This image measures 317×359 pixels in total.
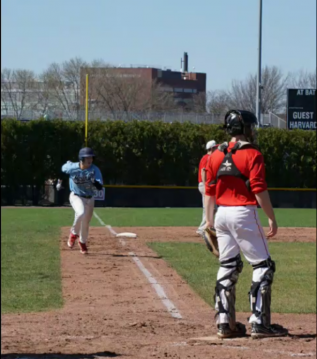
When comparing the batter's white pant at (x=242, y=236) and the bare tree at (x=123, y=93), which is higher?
the bare tree at (x=123, y=93)

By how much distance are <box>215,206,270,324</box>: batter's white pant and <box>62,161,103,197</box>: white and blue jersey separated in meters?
3.67

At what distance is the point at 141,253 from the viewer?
13.6 metres

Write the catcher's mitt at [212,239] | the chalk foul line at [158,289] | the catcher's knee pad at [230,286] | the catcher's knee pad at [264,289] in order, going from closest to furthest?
the catcher's knee pad at [264,289], the catcher's knee pad at [230,286], the catcher's mitt at [212,239], the chalk foul line at [158,289]

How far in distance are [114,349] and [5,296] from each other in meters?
3.43

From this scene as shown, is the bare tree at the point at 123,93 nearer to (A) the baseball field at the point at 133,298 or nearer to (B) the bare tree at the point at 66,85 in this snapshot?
(B) the bare tree at the point at 66,85

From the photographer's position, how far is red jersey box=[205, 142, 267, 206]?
19.1 ft

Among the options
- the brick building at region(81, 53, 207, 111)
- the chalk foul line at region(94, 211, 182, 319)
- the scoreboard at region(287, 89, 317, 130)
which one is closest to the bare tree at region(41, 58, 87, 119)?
the brick building at region(81, 53, 207, 111)

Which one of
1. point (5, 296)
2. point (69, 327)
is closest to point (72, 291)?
point (5, 296)

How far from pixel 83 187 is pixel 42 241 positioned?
4.51m

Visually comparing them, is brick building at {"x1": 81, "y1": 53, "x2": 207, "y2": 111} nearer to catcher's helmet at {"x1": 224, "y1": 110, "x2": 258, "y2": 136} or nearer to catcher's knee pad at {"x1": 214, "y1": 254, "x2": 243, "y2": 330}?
catcher's helmet at {"x1": 224, "y1": 110, "x2": 258, "y2": 136}

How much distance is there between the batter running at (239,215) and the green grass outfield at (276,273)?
2245 mm

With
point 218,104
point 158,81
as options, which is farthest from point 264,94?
point 158,81

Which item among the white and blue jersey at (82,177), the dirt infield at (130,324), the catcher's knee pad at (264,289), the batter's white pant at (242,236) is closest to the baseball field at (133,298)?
the dirt infield at (130,324)

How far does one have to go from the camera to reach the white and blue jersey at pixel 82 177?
32.3 feet
